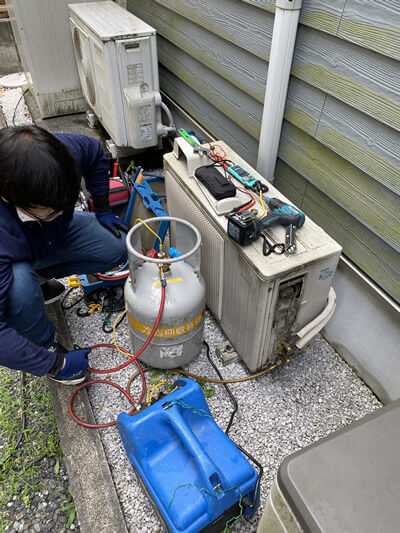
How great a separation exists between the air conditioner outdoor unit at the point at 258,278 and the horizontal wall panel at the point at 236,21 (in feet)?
1.73

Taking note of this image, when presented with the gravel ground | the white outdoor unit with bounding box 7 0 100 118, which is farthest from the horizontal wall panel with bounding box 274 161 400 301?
the white outdoor unit with bounding box 7 0 100 118

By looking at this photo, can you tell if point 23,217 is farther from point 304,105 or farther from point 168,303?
point 304,105

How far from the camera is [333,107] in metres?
1.56

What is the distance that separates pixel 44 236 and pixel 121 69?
155 centimetres

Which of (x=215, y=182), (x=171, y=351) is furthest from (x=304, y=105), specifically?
(x=171, y=351)

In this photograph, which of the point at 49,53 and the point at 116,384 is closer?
the point at 116,384

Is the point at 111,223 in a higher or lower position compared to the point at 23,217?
lower

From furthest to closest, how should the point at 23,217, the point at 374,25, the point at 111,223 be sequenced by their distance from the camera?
the point at 111,223, the point at 23,217, the point at 374,25

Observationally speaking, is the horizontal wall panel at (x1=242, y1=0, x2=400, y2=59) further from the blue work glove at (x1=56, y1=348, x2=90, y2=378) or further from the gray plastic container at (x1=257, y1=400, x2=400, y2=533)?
the blue work glove at (x1=56, y1=348, x2=90, y2=378)

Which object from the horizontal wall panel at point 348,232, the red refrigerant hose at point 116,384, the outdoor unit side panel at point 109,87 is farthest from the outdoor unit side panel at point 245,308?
the outdoor unit side panel at point 109,87

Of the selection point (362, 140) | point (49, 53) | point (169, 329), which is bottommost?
point (169, 329)

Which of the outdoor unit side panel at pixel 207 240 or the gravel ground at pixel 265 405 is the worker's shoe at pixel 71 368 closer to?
the gravel ground at pixel 265 405

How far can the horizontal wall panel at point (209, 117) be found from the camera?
225 centimetres

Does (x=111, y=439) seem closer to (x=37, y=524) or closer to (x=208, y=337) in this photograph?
(x=37, y=524)
